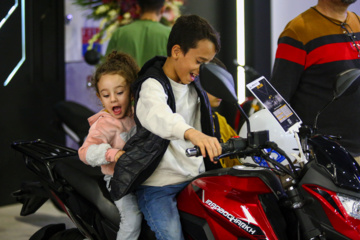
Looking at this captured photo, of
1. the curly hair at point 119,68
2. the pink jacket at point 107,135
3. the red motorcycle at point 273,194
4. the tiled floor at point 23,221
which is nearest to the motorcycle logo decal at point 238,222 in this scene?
the red motorcycle at point 273,194

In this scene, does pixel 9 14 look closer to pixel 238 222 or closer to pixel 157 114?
pixel 157 114

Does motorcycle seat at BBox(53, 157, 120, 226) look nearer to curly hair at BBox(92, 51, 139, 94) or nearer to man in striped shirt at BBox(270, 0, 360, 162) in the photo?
curly hair at BBox(92, 51, 139, 94)

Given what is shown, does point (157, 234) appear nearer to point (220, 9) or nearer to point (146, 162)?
point (146, 162)

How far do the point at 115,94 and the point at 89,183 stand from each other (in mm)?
365

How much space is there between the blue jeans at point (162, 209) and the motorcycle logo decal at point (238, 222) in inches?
7.5

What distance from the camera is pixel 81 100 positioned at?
519 centimetres

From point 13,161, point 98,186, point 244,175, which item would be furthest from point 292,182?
point 13,161

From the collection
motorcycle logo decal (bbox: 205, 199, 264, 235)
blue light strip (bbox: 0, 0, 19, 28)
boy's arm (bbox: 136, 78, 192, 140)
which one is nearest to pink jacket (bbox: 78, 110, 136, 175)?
boy's arm (bbox: 136, 78, 192, 140)

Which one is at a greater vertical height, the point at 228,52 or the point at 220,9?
the point at 220,9

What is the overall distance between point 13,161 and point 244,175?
3.40 metres

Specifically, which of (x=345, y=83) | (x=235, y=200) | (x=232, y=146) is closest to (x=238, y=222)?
(x=235, y=200)

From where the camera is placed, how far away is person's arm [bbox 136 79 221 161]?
1441 mm

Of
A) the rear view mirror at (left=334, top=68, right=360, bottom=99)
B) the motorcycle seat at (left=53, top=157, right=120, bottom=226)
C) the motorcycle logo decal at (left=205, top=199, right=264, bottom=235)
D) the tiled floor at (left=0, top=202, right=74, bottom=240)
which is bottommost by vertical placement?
the tiled floor at (left=0, top=202, right=74, bottom=240)

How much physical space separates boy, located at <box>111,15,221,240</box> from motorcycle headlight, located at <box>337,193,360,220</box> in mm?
552
